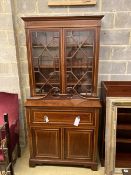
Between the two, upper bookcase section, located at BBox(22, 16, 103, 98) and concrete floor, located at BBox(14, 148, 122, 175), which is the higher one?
upper bookcase section, located at BBox(22, 16, 103, 98)

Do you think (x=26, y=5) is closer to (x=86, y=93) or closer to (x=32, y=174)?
(x=86, y=93)

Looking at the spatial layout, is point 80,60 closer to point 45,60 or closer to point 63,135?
point 45,60

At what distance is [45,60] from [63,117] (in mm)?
729

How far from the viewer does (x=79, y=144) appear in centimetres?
239

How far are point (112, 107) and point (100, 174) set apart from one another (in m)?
0.90

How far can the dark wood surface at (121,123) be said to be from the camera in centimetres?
224

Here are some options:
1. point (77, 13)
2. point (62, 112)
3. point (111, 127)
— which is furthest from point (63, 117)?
point (77, 13)

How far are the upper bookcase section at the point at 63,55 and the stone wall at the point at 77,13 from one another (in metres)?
0.33

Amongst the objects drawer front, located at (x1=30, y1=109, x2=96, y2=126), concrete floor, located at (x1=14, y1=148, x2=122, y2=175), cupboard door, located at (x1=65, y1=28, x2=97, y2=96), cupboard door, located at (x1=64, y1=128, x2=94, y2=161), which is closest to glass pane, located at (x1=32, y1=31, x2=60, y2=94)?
cupboard door, located at (x1=65, y1=28, x2=97, y2=96)

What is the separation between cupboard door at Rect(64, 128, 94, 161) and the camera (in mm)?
2342

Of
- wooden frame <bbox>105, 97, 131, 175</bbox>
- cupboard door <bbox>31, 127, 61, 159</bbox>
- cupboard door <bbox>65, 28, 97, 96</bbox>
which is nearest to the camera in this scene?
wooden frame <bbox>105, 97, 131, 175</bbox>

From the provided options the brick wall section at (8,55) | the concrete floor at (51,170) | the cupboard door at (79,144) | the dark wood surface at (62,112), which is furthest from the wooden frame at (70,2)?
the concrete floor at (51,170)

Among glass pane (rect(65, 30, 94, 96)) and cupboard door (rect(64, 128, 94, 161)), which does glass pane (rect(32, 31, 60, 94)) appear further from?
cupboard door (rect(64, 128, 94, 161))

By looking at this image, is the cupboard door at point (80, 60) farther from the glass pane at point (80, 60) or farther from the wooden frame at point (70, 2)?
the wooden frame at point (70, 2)
